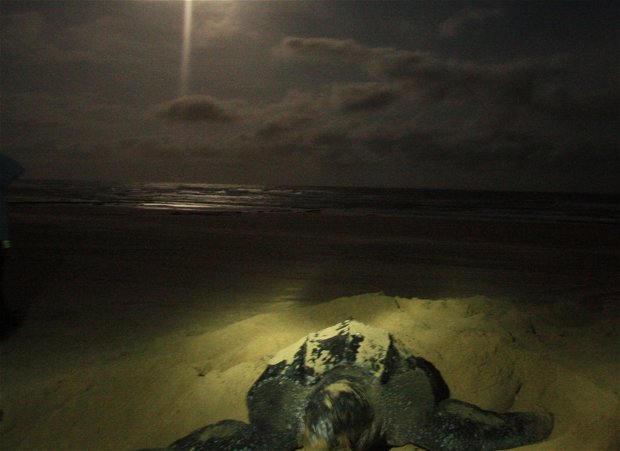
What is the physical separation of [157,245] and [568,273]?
7.57 metres

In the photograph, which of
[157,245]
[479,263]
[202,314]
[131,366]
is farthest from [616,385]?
[157,245]

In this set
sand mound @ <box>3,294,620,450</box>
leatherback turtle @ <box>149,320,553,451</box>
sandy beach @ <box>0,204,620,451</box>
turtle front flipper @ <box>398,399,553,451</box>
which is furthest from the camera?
sandy beach @ <box>0,204,620,451</box>

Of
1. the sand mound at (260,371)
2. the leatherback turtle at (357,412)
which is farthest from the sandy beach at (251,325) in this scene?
the leatherback turtle at (357,412)

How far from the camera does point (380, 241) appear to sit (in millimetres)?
10703

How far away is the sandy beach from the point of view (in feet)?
9.31

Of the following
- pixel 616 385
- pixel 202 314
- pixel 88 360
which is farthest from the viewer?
pixel 202 314

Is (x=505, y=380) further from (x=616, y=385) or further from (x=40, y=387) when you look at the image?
(x=40, y=387)

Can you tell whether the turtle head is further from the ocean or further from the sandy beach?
the ocean

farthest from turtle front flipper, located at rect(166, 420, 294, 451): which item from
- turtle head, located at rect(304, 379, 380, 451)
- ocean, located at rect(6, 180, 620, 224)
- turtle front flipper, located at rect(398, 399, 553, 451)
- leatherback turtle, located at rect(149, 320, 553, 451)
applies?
ocean, located at rect(6, 180, 620, 224)

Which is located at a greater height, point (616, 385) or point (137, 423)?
point (616, 385)

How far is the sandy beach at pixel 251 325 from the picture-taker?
2838 millimetres

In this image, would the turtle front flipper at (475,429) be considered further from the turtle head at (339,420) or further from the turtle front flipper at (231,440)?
the turtle front flipper at (231,440)

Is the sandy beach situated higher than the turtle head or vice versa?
the turtle head

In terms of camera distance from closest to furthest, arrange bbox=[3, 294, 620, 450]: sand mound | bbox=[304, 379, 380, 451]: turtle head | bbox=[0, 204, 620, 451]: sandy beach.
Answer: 1. bbox=[304, 379, 380, 451]: turtle head
2. bbox=[3, 294, 620, 450]: sand mound
3. bbox=[0, 204, 620, 451]: sandy beach
